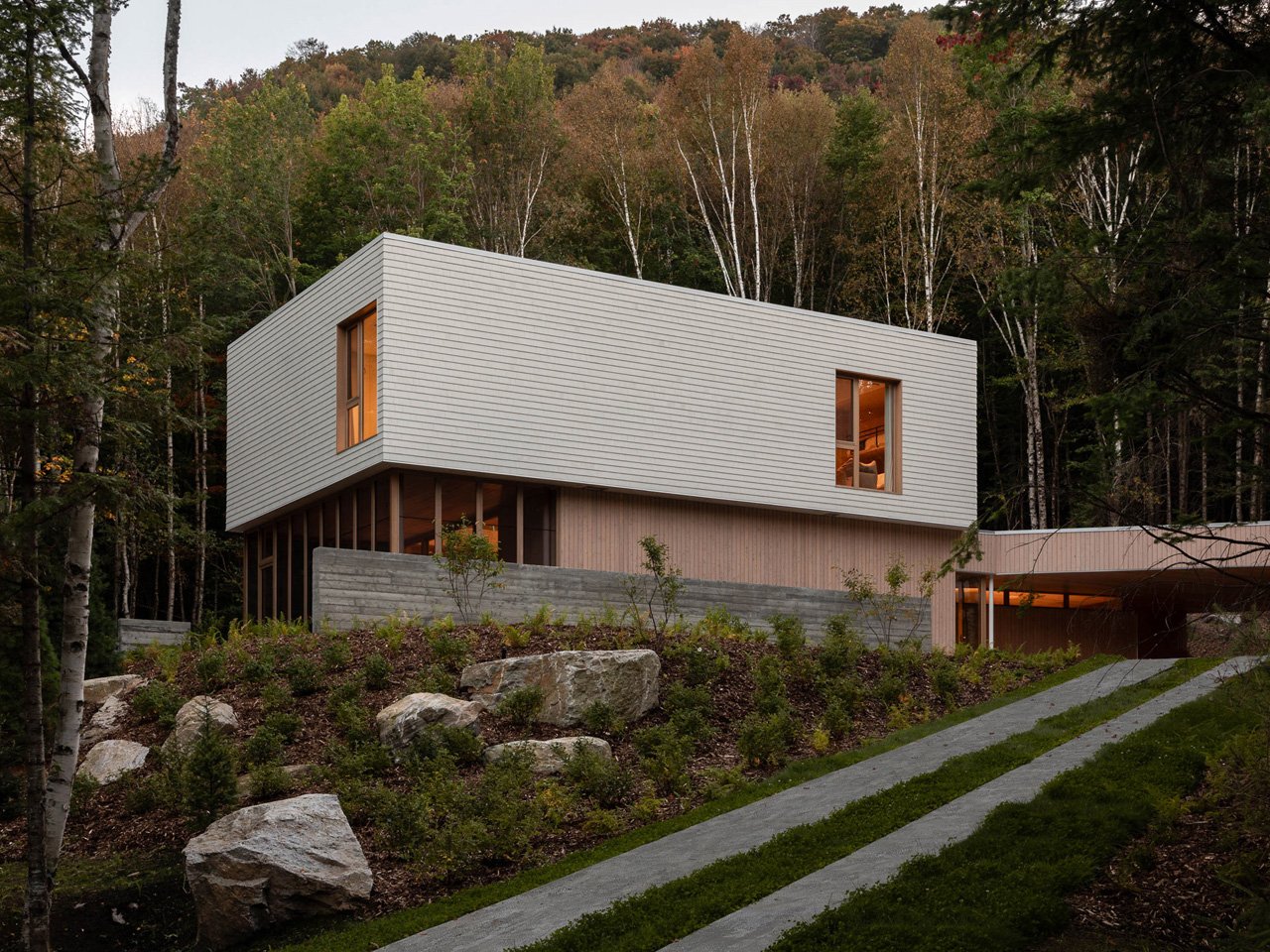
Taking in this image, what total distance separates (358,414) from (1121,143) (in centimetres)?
1369

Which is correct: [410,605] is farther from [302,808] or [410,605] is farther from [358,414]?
[302,808]

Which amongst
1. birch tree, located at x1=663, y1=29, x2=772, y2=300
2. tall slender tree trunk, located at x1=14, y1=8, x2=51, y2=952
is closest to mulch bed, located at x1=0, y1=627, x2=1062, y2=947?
tall slender tree trunk, located at x1=14, y1=8, x2=51, y2=952

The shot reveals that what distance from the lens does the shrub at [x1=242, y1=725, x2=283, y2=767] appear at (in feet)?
37.8

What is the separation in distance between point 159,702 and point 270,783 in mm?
3250

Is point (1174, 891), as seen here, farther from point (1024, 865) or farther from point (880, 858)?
point (880, 858)

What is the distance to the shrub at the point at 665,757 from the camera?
10.9 meters

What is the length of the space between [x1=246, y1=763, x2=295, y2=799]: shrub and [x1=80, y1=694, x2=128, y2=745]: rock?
133 inches

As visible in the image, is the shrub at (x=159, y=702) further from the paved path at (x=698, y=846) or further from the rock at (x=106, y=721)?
the paved path at (x=698, y=846)

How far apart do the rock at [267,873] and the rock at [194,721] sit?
10.3ft

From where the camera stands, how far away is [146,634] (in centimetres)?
1984

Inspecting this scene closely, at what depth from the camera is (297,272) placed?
29484mm

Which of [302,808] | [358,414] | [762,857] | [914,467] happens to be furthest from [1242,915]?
[914,467]

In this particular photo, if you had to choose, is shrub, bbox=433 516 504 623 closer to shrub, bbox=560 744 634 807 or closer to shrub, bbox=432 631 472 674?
shrub, bbox=432 631 472 674

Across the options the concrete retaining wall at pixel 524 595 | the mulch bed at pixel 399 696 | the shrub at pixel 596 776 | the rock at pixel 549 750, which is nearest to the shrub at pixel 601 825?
the mulch bed at pixel 399 696
